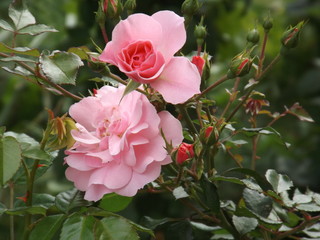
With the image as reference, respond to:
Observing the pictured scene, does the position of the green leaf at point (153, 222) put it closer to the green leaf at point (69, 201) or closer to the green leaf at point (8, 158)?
the green leaf at point (69, 201)

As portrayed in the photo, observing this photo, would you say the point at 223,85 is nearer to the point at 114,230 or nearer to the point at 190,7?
the point at 190,7

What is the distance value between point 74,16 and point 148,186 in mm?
1467

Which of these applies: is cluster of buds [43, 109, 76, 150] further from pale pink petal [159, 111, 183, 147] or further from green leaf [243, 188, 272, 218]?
green leaf [243, 188, 272, 218]

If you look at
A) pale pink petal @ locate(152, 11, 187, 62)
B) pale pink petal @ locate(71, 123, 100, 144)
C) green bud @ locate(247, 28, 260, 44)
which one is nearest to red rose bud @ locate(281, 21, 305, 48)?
green bud @ locate(247, 28, 260, 44)

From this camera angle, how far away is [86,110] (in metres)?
0.69

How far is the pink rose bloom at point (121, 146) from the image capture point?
0.64m

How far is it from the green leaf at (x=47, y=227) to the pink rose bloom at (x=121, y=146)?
0.16 ft

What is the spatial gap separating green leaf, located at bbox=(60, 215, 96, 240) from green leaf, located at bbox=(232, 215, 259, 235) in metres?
0.19

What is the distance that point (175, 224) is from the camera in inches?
31.8

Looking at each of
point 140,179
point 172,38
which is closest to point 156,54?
point 172,38

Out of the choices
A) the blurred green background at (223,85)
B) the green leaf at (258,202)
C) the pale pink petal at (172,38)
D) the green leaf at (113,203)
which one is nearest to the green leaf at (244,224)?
the green leaf at (258,202)

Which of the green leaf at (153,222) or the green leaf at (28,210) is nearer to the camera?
the green leaf at (28,210)

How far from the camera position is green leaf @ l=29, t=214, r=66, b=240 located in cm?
68

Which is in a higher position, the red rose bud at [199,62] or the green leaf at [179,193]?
the red rose bud at [199,62]
